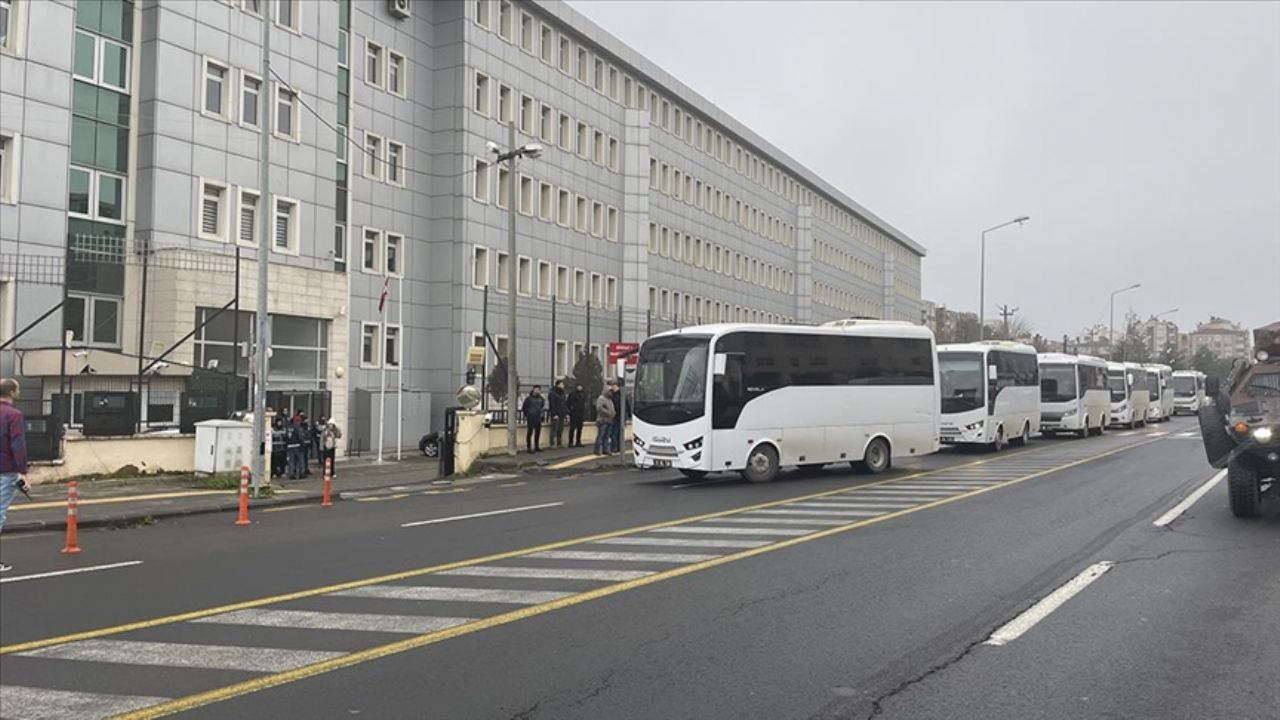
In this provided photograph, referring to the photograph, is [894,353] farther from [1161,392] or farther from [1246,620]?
[1161,392]

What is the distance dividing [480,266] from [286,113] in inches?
444

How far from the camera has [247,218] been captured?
1237 inches

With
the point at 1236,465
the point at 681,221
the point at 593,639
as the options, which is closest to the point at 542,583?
the point at 593,639

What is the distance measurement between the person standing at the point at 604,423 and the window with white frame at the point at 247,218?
12.9 meters

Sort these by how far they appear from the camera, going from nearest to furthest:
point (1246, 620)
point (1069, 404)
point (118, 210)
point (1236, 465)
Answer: point (1246, 620) < point (1236, 465) < point (118, 210) < point (1069, 404)

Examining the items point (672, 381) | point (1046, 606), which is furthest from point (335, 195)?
point (1046, 606)

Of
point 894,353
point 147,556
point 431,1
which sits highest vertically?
point 431,1

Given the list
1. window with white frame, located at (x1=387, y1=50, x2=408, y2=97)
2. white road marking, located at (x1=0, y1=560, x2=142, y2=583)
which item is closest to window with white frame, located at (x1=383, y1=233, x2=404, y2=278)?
window with white frame, located at (x1=387, y1=50, x2=408, y2=97)

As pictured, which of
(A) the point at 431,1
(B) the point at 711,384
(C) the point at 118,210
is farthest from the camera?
(A) the point at 431,1

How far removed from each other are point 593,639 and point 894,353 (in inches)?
696

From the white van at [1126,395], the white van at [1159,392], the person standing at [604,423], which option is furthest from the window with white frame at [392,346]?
the white van at [1159,392]

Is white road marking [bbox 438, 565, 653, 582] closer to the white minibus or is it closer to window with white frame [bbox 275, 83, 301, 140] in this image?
the white minibus

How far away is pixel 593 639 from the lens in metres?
6.98

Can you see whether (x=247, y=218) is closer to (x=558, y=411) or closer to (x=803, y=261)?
(x=558, y=411)
